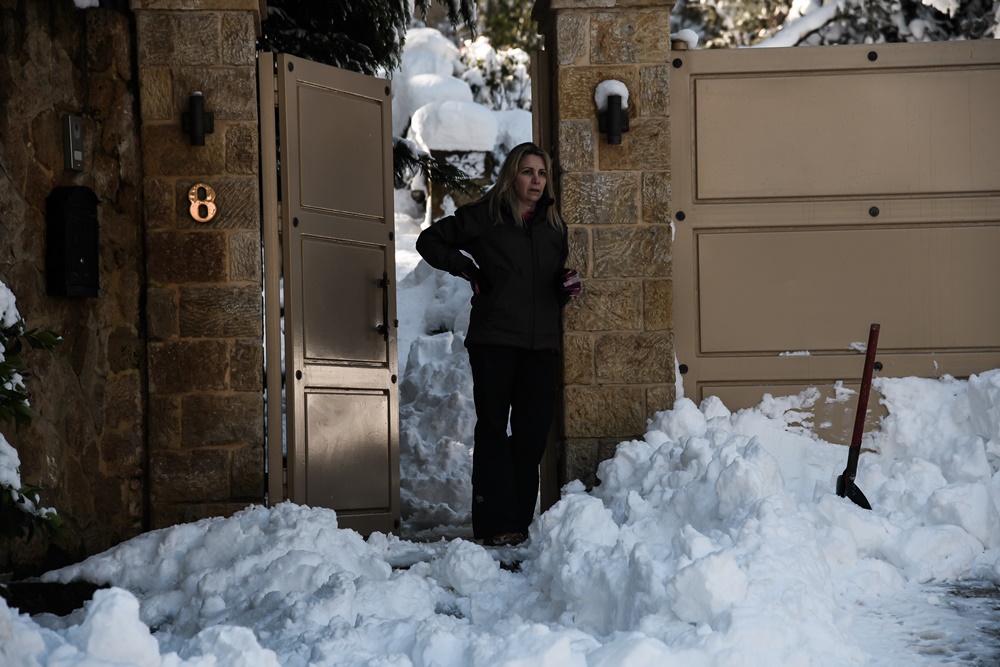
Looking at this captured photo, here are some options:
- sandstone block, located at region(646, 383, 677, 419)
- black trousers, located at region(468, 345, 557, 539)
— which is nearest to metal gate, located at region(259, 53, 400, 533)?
black trousers, located at region(468, 345, 557, 539)

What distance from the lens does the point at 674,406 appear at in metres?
5.95

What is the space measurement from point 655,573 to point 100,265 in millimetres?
3191

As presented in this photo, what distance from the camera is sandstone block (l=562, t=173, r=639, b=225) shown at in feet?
19.9

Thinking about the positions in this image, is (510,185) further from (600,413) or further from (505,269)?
(600,413)

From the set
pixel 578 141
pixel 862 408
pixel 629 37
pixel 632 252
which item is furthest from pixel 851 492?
pixel 629 37

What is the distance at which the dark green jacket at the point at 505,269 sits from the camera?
5.59 m

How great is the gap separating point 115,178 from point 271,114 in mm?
763

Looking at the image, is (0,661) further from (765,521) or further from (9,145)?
(9,145)

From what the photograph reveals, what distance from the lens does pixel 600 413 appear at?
19.9 feet

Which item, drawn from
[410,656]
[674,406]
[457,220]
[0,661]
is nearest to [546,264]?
[457,220]

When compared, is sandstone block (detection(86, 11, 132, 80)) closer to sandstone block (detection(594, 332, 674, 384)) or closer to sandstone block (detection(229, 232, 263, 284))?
sandstone block (detection(229, 232, 263, 284))

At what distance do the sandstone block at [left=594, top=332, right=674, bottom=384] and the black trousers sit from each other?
1.27 feet

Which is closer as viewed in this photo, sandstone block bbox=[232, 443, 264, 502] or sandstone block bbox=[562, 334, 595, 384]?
sandstone block bbox=[232, 443, 264, 502]

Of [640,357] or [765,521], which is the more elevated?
[640,357]
